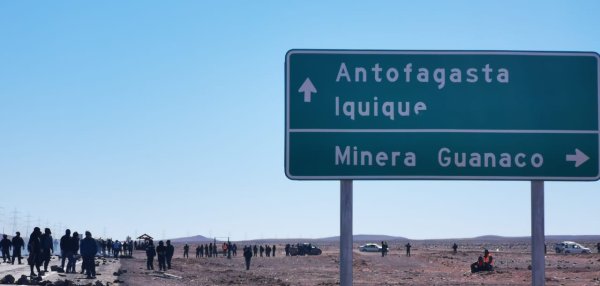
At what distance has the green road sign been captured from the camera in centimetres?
790

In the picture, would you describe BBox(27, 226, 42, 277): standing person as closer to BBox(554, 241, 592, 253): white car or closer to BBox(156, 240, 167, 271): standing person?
BBox(156, 240, 167, 271): standing person

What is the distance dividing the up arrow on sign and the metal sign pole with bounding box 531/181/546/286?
187cm

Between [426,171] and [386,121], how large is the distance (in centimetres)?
49

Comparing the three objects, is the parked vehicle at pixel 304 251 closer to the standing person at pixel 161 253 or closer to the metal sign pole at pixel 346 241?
the standing person at pixel 161 253

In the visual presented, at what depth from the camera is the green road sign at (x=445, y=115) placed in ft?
25.9

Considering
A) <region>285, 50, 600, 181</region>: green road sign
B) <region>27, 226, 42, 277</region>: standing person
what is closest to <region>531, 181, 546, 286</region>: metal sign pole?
<region>285, 50, 600, 181</region>: green road sign

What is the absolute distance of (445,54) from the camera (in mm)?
7938

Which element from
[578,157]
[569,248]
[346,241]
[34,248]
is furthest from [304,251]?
[346,241]

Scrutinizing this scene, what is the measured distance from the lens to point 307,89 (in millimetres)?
7887

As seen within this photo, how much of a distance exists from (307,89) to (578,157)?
2.14 metres

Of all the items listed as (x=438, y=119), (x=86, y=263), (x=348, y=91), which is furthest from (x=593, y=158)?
(x=86, y=263)

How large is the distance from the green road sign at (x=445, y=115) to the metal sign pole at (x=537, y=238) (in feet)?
0.61

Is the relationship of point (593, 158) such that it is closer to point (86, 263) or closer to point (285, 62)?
point (285, 62)

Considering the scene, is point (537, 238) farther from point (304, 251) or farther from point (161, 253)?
point (304, 251)
